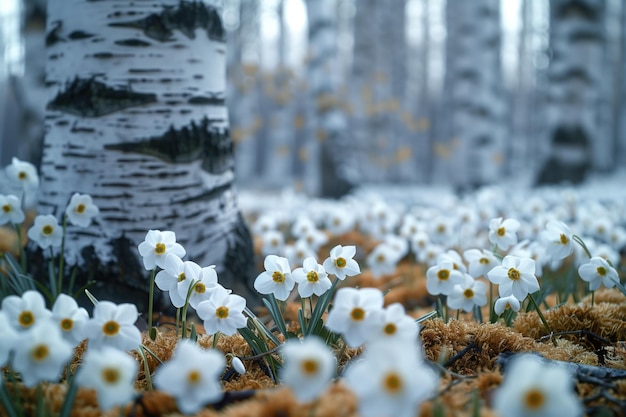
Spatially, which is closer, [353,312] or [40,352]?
[40,352]

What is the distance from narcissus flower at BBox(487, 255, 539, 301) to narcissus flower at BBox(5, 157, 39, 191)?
174cm

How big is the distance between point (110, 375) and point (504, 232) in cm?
139

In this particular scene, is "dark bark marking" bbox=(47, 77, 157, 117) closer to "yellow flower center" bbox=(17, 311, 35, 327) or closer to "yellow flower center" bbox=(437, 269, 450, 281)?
"yellow flower center" bbox=(17, 311, 35, 327)

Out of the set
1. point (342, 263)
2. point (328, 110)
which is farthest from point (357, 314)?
point (328, 110)

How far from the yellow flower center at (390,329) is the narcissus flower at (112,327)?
1.70 ft

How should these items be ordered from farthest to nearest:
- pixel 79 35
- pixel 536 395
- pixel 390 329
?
pixel 79 35, pixel 390 329, pixel 536 395

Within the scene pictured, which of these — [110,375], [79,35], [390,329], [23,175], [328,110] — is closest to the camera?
[110,375]

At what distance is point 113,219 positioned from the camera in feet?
6.50

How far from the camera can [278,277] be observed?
4.47 ft

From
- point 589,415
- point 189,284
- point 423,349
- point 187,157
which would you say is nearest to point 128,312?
point 189,284

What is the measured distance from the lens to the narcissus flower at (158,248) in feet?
4.39

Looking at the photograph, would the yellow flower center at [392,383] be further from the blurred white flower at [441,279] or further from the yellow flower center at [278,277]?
the blurred white flower at [441,279]

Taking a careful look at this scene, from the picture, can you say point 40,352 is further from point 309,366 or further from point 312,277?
point 312,277

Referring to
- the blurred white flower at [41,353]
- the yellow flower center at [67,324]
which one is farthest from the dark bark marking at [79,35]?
the blurred white flower at [41,353]
